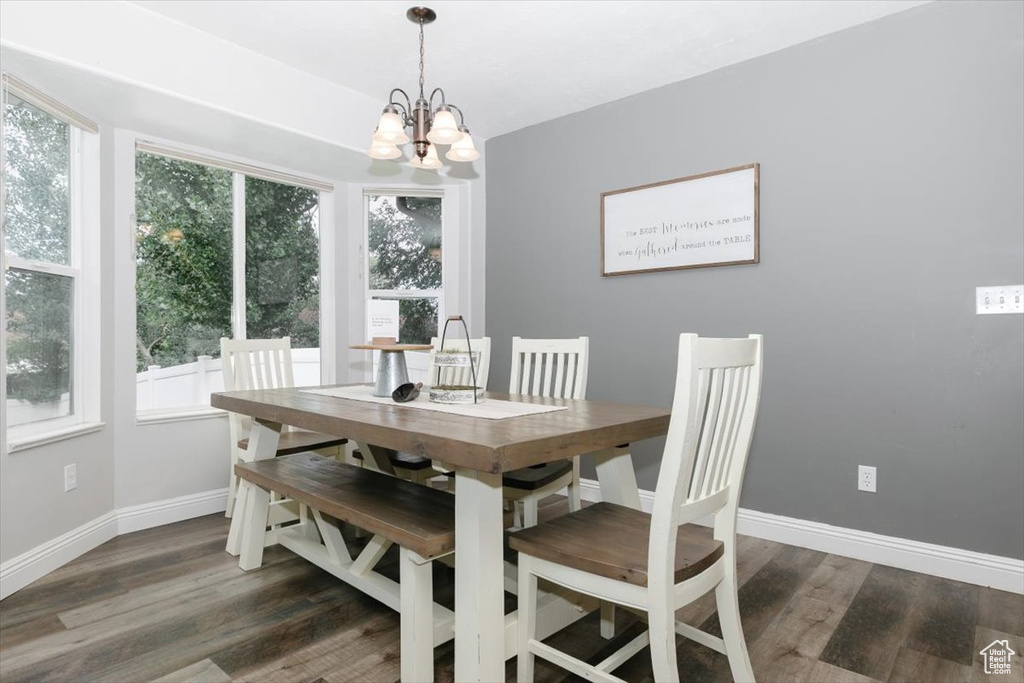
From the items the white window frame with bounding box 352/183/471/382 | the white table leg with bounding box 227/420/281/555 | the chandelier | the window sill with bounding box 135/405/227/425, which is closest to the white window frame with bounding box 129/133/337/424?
the window sill with bounding box 135/405/227/425

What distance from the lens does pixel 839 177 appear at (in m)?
2.65

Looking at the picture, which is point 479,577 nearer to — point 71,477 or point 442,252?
point 71,477

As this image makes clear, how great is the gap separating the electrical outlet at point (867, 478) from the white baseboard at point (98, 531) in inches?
130

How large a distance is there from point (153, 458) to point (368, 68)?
7.76 ft

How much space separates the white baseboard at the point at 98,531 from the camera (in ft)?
7.24

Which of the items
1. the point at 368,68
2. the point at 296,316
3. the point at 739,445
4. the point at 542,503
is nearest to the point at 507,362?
the point at 542,503

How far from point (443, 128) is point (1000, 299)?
7.54 ft

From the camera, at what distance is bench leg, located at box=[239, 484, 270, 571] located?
2.40m

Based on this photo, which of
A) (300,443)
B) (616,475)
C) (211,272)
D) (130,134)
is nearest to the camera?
(616,475)

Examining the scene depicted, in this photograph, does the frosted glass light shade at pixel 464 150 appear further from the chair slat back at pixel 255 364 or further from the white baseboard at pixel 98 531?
the white baseboard at pixel 98 531

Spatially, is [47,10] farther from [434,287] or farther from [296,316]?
[434,287]

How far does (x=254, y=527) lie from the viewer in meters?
2.42

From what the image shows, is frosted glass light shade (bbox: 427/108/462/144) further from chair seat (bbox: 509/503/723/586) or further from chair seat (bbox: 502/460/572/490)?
chair seat (bbox: 509/503/723/586)

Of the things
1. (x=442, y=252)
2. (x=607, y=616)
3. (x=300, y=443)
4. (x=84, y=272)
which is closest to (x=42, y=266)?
(x=84, y=272)
